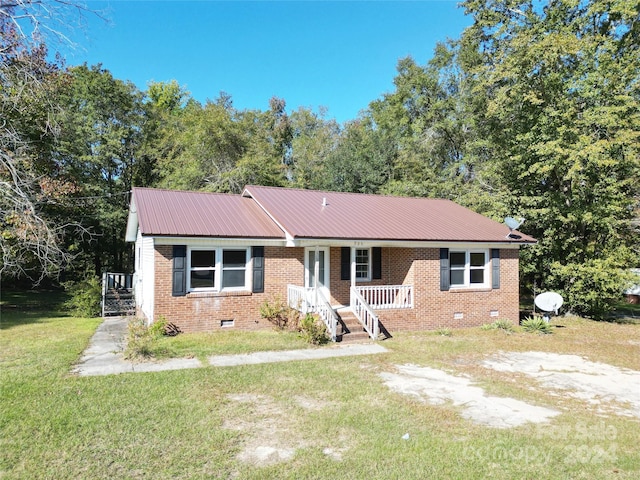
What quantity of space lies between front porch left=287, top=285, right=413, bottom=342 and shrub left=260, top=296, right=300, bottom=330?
0.68ft

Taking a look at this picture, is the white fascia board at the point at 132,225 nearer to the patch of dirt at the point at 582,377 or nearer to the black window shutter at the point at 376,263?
the black window shutter at the point at 376,263

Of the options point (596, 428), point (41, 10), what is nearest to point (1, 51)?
point (41, 10)

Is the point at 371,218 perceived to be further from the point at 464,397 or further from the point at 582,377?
the point at 464,397

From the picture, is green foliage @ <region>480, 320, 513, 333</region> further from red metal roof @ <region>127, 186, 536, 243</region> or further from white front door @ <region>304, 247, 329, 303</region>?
white front door @ <region>304, 247, 329, 303</region>

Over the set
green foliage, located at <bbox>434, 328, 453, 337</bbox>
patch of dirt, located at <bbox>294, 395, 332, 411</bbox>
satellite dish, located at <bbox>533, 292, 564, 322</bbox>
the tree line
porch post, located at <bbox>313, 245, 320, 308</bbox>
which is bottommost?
green foliage, located at <bbox>434, 328, 453, 337</bbox>

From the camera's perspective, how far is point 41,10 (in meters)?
7.75

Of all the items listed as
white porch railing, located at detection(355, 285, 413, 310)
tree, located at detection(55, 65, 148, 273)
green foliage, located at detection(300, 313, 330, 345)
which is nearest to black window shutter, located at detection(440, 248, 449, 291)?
white porch railing, located at detection(355, 285, 413, 310)

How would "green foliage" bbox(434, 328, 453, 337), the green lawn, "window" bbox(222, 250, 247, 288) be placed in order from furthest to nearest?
"green foliage" bbox(434, 328, 453, 337) < "window" bbox(222, 250, 247, 288) < the green lawn

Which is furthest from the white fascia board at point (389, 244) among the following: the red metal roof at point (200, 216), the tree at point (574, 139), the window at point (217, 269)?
the tree at point (574, 139)

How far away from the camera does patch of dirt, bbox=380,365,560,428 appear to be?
20.1 ft

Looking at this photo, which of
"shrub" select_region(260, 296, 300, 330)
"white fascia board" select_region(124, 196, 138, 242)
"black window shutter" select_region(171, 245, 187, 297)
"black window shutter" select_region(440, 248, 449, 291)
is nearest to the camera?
"black window shutter" select_region(171, 245, 187, 297)

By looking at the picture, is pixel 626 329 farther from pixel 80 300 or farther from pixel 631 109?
pixel 80 300

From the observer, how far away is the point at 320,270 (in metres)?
14.0

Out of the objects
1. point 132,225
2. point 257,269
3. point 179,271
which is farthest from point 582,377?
point 132,225
